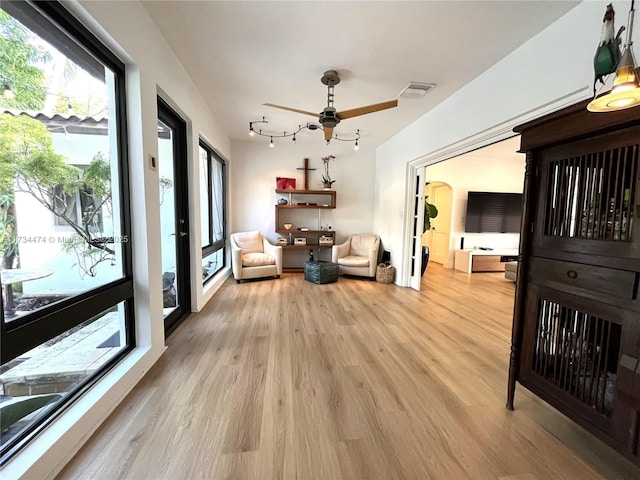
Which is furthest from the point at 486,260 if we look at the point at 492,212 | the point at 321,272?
the point at 321,272

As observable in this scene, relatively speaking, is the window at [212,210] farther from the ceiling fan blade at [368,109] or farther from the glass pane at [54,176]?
the ceiling fan blade at [368,109]

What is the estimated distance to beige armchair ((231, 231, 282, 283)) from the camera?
448cm

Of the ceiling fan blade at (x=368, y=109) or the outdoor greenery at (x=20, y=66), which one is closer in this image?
the outdoor greenery at (x=20, y=66)

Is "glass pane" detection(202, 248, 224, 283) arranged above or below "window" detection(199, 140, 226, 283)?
below

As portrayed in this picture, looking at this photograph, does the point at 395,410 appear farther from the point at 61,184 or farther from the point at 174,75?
the point at 174,75

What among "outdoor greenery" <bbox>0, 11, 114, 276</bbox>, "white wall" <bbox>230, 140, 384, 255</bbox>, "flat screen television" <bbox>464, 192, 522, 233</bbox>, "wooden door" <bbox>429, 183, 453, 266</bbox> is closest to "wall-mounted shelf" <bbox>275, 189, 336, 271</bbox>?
"white wall" <bbox>230, 140, 384, 255</bbox>

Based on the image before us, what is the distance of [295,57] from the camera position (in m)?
2.40

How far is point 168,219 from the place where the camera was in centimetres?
277

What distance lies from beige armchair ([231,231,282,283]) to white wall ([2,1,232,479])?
2.28 metres

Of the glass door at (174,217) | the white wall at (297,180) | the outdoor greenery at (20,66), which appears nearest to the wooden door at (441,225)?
the white wall at (297,180)

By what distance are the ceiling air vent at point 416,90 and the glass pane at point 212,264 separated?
343 centimetres

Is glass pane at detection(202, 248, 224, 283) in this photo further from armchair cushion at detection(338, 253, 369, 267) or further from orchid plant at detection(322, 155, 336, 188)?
orchid plant at detection(322, 155, 336, 188)

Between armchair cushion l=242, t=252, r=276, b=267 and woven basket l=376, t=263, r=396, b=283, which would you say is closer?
armchair cushion l=242, t=252, r=276, b=267

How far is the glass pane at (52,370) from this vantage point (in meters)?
1.17
